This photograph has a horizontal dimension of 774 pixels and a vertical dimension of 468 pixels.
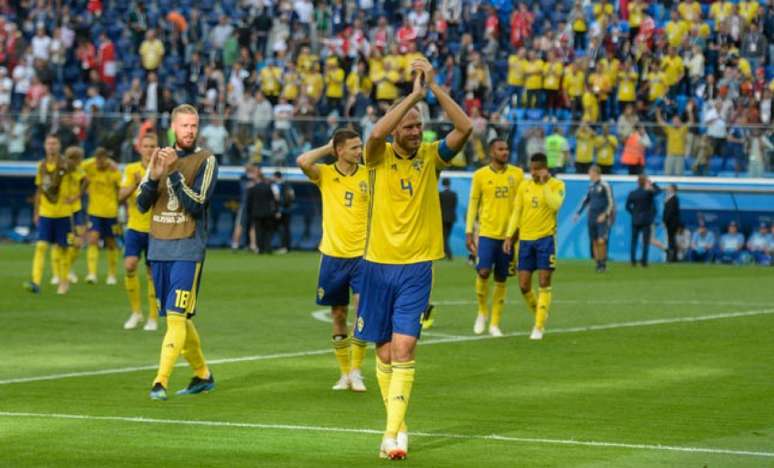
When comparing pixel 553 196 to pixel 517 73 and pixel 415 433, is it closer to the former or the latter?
pixel 415 433

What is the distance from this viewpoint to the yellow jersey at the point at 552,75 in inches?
1657

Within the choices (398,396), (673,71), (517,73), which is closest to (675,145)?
(673,71)

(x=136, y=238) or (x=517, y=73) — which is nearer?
(x=136, y=238)

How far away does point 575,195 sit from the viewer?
4081cm

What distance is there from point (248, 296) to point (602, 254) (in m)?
12.0

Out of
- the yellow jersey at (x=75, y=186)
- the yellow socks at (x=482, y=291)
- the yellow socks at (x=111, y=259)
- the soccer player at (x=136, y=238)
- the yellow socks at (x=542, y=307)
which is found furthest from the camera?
the yellow socks at (x=111, y=259)

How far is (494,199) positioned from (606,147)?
20.0m

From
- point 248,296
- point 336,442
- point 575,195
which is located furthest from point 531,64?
point 336,442

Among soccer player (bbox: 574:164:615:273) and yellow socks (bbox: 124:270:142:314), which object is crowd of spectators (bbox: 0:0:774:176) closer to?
soccer player (bbox: 574:164:615:273)

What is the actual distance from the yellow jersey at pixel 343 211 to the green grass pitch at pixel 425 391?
4.27ft

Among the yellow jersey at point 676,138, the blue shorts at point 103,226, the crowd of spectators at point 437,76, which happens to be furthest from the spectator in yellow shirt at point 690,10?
the blue shorts at point 103,226

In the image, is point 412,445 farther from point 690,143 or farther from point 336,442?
point 690,143

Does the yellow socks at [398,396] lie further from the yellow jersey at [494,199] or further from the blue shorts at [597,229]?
the blue shorts at [597,229]

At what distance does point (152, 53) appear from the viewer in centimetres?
4797
